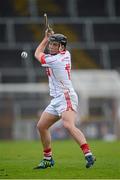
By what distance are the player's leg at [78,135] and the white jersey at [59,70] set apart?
396 mm

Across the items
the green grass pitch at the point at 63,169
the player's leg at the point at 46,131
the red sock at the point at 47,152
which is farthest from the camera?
the red sock at the point at 47,152

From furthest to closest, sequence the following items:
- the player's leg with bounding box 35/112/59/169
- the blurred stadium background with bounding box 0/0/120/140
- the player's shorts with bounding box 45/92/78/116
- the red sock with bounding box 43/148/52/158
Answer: the blurred stadium background with bounding box 0/0/120/140 → the red sock with bounding box 43/148/52/158 → the player's leg with bounding box 35/112/59/169 → the player's shorts with bounding box 45/92/78/116

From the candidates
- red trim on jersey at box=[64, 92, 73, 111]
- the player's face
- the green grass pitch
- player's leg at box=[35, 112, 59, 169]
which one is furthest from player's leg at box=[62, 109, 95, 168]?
the player's face

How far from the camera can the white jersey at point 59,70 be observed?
1380 cm

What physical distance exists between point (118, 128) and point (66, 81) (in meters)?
17.5

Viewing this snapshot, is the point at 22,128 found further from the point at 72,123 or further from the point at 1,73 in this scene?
the point at 72,123

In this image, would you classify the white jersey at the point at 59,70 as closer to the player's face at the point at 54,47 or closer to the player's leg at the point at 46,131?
the player's face at the point at 54,47

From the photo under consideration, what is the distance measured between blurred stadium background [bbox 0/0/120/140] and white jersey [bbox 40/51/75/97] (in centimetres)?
1617

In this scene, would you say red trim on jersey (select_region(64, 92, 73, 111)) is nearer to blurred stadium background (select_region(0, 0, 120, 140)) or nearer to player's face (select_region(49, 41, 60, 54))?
player's face (select_region(49, 41, 60, 54))

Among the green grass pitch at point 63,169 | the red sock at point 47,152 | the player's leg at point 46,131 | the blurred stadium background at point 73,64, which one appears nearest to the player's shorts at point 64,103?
the player's leg at point 46,131

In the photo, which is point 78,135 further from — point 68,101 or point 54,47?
point 54,47

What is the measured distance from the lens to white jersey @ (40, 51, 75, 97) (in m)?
13.8

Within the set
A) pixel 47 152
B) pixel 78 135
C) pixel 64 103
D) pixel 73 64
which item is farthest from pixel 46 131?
pixel 73 64

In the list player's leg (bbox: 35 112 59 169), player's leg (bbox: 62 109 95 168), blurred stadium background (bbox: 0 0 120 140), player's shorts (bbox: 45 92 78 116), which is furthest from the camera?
blurred stadium background (bbox: 0 0 120 140)
